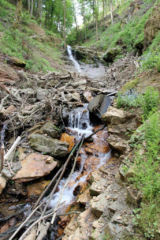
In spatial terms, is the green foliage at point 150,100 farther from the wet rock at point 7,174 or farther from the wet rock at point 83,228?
the wet rock at point 7,174

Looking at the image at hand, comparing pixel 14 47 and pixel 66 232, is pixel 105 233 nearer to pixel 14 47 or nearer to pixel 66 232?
pixel 66 232

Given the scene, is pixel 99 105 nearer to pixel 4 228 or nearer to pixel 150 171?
pixel 150 171

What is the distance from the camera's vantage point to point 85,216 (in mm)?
2826

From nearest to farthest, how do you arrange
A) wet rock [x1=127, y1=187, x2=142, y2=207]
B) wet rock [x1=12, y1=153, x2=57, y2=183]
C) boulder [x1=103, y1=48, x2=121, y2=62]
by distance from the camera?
1. wet rock [x1=127, y1=187, x2=142, y2=207]
2. wet rock [x1=12, y1=153, x2=57, y2=183]
3. boulder [x1=103, y1=48, x2=121, y2=62]

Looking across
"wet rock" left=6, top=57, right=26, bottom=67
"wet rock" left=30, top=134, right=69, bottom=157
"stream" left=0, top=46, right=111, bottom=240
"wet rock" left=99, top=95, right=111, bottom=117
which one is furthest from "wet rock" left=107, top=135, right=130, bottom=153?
"wet rock" left=6, top=57, right=26, bottom=67

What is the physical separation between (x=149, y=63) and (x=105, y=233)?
17.7ft

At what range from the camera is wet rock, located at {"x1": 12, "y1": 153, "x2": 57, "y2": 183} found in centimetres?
400

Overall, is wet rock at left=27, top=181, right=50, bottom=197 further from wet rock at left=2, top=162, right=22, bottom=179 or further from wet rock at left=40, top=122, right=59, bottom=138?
wet rock at left=40, top=122, right=59, bottom=138

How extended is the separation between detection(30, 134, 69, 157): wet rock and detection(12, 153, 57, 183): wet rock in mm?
281

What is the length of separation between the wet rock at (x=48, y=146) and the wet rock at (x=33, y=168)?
28cm

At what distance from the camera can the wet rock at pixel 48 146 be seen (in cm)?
490

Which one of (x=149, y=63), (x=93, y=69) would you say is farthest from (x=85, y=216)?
(x=93, y=69)

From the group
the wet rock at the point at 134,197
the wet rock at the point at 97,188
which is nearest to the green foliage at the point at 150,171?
the wet rock at the point at 134,197

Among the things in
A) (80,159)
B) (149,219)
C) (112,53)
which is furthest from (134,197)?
(112,53)
